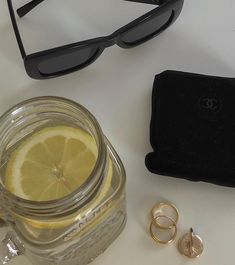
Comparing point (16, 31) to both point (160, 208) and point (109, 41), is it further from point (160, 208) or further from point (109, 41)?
point (160, 208)

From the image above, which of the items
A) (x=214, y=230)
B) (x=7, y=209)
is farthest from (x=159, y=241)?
(x=7, y=209)

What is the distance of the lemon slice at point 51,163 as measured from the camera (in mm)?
427

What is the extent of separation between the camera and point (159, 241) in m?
0.50

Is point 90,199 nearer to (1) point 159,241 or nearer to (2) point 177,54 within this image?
(1) point 159,241

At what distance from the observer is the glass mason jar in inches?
15.3

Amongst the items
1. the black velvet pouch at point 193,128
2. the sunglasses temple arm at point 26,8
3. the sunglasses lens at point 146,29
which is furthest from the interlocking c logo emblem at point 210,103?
the sunglasses temple arm at point 26,8

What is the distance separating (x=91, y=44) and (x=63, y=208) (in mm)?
230

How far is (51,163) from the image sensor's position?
0.45 metres

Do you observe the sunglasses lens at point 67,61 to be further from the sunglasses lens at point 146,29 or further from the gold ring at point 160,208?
the gold ring at point 160,208

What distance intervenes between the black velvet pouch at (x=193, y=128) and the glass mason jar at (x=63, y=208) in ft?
0.23

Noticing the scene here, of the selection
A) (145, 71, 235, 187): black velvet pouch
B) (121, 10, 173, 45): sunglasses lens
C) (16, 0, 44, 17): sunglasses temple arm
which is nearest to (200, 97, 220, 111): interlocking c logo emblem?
(145, 71, 235, 187): black velvet pouch

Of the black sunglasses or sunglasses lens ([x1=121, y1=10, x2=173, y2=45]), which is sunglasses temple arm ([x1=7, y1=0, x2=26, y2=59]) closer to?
the black sunglasses

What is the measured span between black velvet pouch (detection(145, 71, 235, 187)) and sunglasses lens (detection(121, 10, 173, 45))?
0.19 ft

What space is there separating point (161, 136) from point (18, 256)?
18 centimetres
